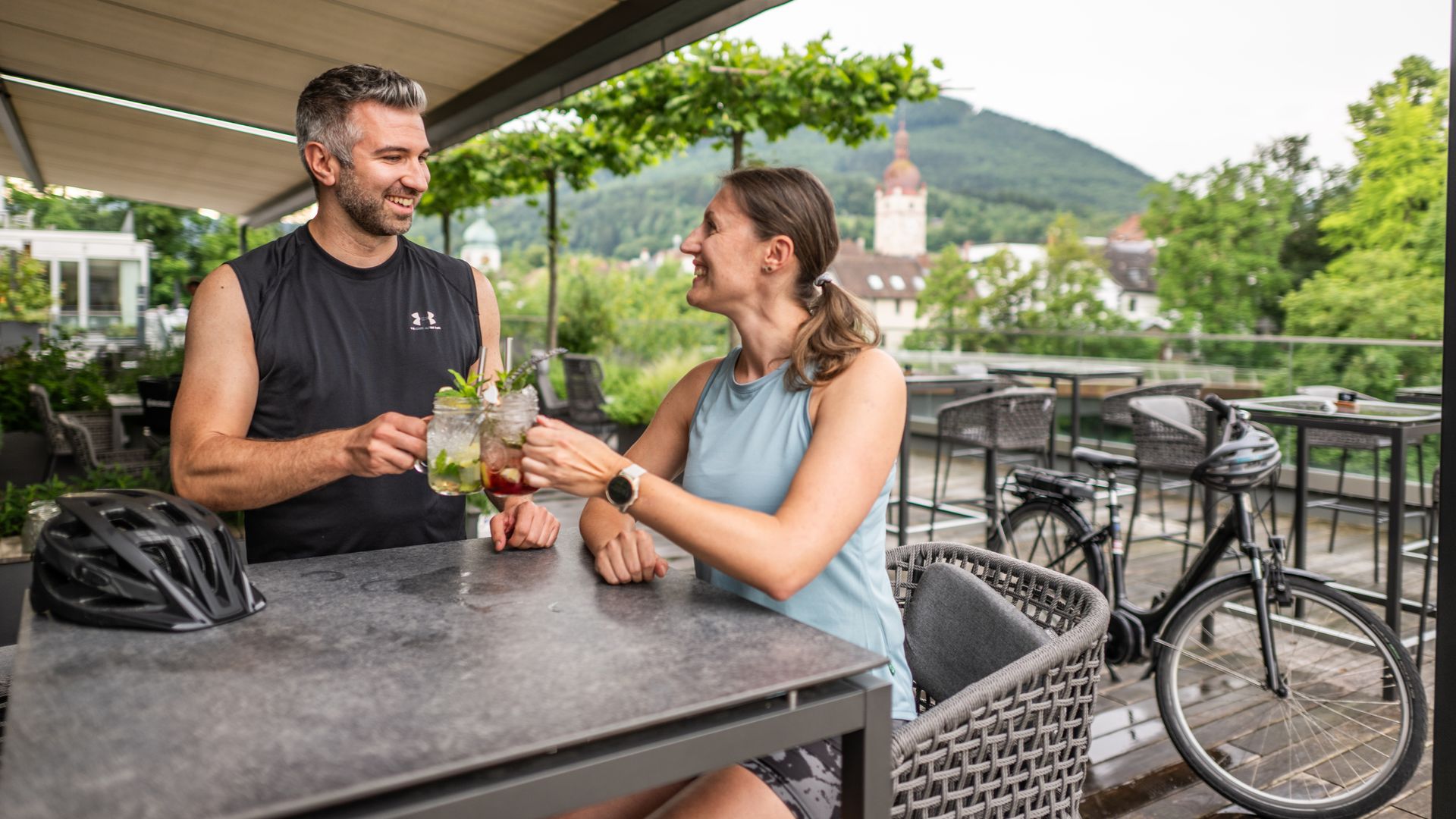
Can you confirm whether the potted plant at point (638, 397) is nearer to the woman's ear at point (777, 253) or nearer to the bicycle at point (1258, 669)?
the bicycle at point (1258, 669)

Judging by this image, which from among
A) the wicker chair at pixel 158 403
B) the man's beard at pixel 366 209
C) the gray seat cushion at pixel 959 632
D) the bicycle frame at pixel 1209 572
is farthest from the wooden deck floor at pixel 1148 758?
the wicker chair at pixel 158 403

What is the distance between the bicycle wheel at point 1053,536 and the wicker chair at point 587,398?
4.41 meters

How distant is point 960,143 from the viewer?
6675 cm

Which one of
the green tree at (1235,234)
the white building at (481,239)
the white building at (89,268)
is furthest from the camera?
the white building at (481,239)

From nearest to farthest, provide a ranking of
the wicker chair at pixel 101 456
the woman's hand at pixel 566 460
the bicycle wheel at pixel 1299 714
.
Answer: the woman's hand at pixel 566 460 → the bicycle wheel at pixel 1299 714 → the wicker chair at pixel 101 456

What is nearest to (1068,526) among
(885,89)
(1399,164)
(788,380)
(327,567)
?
(788,380)

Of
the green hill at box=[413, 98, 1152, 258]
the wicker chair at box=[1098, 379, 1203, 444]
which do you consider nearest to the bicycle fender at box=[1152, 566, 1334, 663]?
the wicker chair at box=[1098, 379, 1203, 444]

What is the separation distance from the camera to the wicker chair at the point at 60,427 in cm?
542

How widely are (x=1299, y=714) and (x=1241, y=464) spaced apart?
0.72 metres

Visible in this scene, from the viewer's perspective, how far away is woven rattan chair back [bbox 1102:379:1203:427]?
6227 mm

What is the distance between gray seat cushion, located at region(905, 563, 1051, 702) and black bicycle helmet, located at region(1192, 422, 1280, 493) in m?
1.48

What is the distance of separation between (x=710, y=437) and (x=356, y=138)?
0.91m

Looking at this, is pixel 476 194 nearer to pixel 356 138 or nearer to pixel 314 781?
pixel 356 138

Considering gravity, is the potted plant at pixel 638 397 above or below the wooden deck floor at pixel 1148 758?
above
